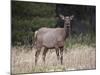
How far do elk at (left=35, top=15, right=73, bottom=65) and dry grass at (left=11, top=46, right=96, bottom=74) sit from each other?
6 centimetres

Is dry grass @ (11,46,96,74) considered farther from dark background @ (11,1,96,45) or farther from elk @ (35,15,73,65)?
dark background @ (11,1,96,45)

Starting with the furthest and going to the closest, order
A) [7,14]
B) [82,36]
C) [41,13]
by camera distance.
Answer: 1. [82,36]
2. [41,13]
3. [7,14]

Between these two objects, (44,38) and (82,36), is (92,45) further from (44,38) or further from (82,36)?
(44,38)

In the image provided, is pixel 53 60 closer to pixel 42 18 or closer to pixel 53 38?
pixel 53 38

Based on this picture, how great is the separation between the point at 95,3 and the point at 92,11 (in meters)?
0.13

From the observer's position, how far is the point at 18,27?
2.24 m

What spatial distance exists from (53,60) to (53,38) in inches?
11.4

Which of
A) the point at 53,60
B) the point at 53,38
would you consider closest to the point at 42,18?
the point at 53,38

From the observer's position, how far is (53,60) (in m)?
2.38

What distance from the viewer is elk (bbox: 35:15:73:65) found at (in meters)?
2.34

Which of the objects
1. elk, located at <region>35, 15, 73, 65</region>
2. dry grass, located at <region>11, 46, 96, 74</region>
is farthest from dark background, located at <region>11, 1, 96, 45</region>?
dry grass, located at <region>11, 46, 96, 74</region>

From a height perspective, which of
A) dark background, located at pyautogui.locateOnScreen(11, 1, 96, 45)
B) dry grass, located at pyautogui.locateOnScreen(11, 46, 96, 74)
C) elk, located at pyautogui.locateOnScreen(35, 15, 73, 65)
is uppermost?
dark background, located at pyautogui.locateOnScreen(11, 1, 96, 45)

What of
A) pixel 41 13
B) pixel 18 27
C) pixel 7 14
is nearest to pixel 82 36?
pixel 41 13

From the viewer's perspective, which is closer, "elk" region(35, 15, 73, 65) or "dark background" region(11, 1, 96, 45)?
"dark background" region(11, 1, 96, 45)
